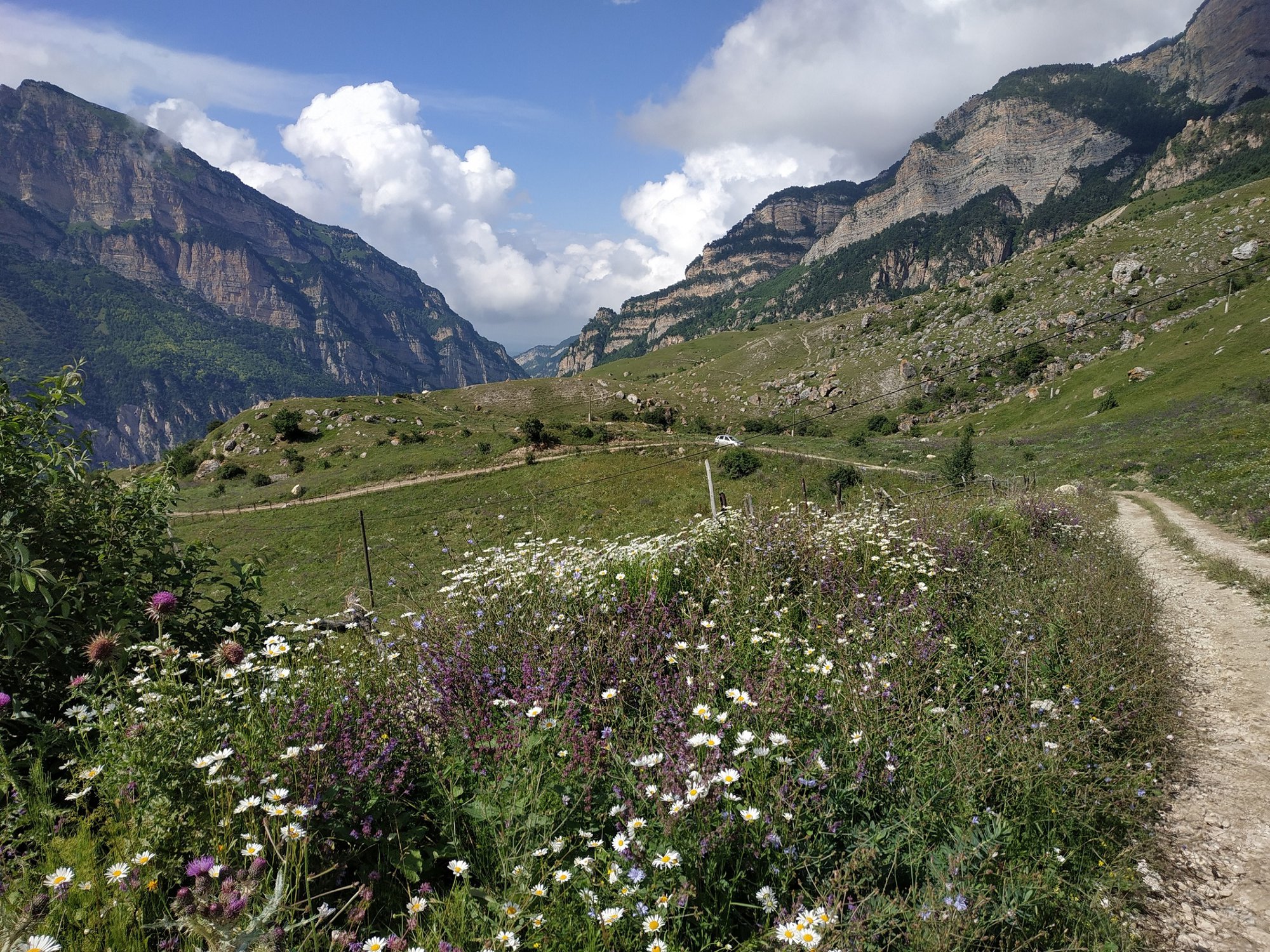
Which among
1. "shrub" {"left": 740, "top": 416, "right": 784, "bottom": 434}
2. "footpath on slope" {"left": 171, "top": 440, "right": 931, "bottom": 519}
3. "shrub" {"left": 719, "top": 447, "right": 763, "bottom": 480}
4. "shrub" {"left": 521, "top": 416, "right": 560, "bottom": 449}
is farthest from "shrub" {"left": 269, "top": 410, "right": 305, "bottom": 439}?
"shrub" {"left": 740, "top": 416, "right": 784, "bottom": 434}

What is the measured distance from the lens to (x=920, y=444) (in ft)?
172

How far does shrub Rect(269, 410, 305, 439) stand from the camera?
5194 cm

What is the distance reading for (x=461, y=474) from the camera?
39.6 m

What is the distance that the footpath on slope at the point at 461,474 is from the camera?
3628cm

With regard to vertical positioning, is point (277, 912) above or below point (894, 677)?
above

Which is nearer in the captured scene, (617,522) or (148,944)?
(148,944)

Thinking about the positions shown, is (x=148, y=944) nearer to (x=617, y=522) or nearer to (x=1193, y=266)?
(x=617, y=522)

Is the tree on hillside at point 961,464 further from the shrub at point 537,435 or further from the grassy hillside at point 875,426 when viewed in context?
the shrub at point 537,435

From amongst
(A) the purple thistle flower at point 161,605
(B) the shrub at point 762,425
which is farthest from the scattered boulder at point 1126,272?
(A) the purple thistle flower at point 161,605

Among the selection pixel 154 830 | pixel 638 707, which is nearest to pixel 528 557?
pixel 638 707

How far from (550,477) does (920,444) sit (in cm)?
3364

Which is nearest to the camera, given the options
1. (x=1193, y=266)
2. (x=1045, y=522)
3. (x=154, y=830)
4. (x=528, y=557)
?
(x=154, y=830)

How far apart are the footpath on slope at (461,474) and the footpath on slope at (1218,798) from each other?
29.6 metres

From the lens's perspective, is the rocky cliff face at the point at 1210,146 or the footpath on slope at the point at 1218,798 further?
the rocky cliff face at the point at 1210,146
